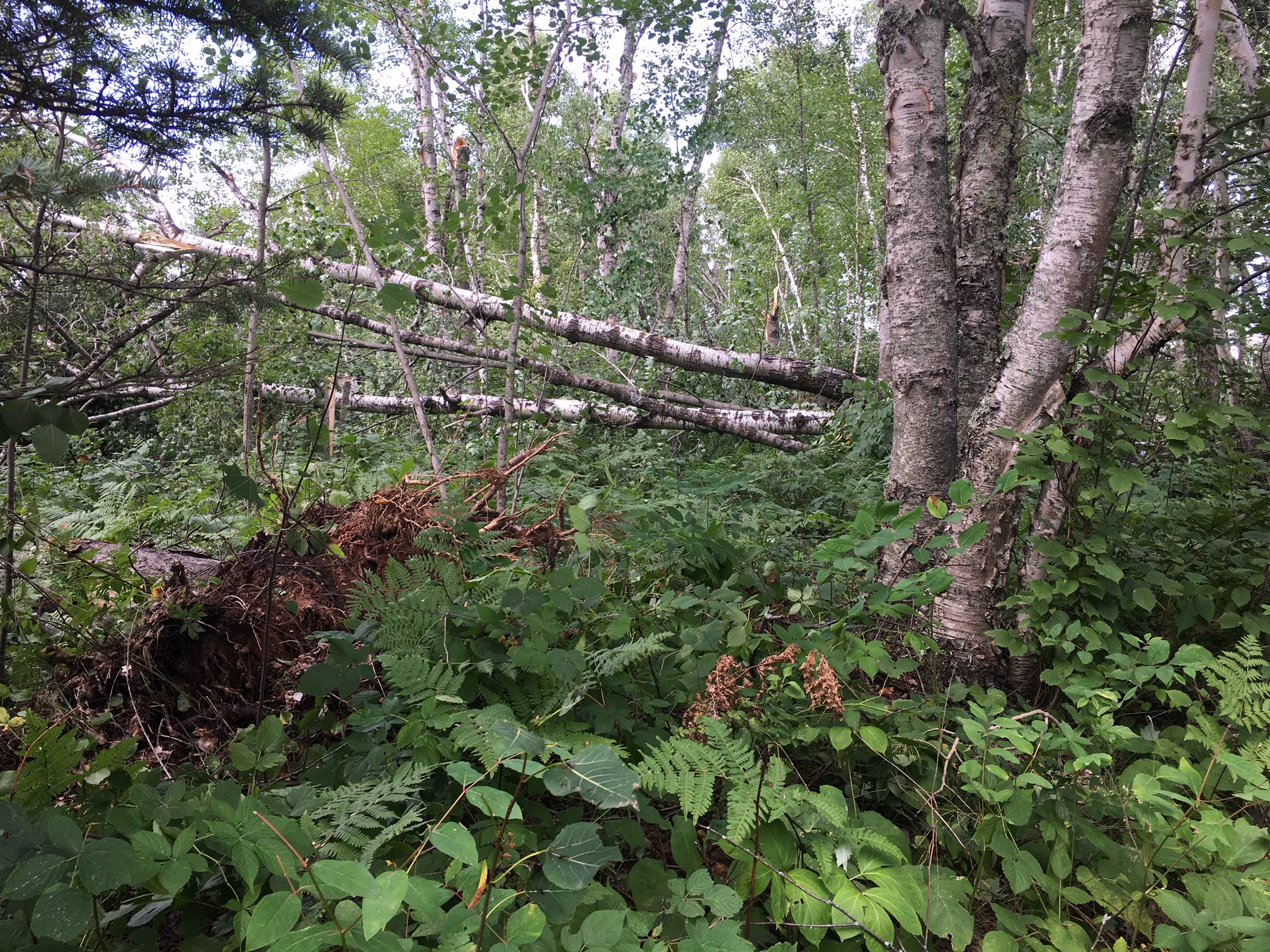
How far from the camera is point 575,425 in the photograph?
6000 millimetres

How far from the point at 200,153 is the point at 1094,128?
2967 millimetres

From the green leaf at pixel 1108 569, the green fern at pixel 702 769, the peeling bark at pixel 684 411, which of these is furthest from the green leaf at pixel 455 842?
the peeling bark at pixel 684 411

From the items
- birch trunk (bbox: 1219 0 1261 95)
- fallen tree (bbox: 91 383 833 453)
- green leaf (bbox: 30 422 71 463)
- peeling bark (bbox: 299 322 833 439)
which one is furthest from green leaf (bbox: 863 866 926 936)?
birch trunk (bbox: 1219 0 1261 95)

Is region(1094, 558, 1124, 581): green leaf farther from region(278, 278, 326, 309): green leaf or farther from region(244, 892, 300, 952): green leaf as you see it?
region(278, 278, 326, 309): green leaf

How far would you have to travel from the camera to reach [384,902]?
95cm

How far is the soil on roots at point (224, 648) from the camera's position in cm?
204

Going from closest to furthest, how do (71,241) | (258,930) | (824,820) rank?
(258,930)
(824,820)
(71,241)

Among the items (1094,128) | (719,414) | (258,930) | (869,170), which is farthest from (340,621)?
(869,170)

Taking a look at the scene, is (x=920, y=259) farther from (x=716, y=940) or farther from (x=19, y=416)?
(x=19, y=416)

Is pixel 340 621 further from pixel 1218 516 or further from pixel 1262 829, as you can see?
pixel 1218 516

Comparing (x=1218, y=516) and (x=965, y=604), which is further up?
(x=1218, y=516)

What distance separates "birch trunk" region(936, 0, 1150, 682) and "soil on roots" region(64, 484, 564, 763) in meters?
1.50

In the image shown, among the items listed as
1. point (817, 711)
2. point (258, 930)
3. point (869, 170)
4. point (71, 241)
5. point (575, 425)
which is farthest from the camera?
point (869, 170)

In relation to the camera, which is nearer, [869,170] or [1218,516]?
[1218,516]
